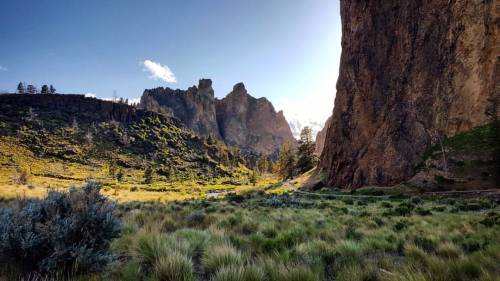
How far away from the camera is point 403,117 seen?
128 ft

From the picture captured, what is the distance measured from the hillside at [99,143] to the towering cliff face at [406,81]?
7018 cm

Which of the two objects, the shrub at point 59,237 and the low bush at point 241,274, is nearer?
the low bush at point 241,274

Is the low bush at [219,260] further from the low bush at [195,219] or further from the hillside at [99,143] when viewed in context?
the hillside at [99,143]

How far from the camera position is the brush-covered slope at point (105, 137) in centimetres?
11244

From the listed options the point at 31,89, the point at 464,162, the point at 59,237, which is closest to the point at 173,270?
the point at 59,237

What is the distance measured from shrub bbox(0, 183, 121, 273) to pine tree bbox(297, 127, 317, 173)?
74117mm

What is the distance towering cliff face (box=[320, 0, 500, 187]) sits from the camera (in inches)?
1308

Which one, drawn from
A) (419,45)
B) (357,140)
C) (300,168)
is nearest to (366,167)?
(357,140)

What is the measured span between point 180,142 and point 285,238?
158261 mm

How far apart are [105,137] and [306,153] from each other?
342ft

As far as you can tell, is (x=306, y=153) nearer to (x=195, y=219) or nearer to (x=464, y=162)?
(x=464, y=162)

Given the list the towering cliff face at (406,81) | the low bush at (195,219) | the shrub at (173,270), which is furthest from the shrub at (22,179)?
the towering cliff face at (406,81)

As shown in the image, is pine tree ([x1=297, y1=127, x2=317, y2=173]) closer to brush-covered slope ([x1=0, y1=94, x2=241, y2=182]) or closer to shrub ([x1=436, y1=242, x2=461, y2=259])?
brush-covered slope ([x1=0, y1=94, x2=241, y2=182])

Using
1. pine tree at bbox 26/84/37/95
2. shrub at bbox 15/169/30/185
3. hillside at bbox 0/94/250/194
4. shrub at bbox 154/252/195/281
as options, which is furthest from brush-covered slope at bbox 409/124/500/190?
pine tree at bbox 26/84/37/95
